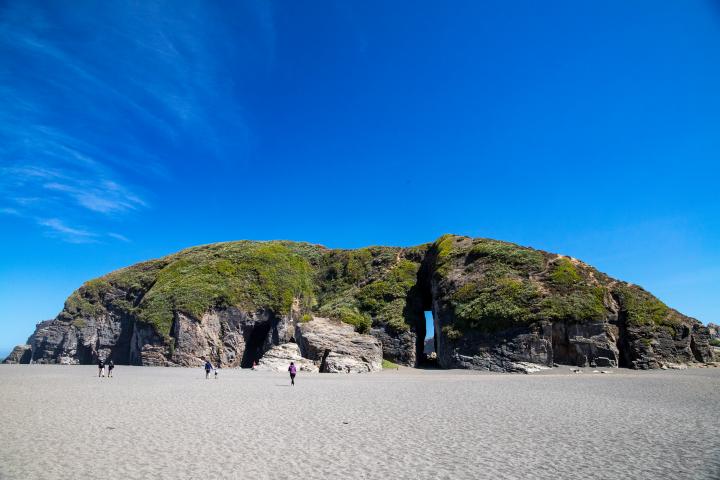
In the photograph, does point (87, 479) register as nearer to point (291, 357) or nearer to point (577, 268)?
point (291, 357)

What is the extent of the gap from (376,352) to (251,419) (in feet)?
99.5

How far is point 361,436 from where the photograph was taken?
1194 cm

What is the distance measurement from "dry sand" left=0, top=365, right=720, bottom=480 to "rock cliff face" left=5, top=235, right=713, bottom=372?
19896 mm

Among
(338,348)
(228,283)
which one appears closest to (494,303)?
(338,348)

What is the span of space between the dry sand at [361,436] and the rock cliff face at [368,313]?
65.3 feet

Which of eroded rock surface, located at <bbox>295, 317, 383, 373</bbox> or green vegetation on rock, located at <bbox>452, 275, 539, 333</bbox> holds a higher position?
green vegetation on rock, located at <bbox>452, 275, 539, 333</bbox>

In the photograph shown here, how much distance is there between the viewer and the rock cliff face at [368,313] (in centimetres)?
3988

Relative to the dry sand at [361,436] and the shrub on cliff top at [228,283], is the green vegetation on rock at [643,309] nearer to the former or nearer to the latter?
the dry sand at [361,436]

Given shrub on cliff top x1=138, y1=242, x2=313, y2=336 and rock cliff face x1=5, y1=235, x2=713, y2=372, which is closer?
rock cliff face x1=5, y1=235, x2=713, y2=372

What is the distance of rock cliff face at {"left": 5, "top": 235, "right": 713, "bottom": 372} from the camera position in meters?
39.9

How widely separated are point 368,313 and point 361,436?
42411 millimetres

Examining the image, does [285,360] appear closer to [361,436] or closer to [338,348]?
[338,348]

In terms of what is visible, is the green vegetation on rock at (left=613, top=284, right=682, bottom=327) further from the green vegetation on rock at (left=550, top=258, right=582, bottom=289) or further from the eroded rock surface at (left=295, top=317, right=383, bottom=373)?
the eroded rock surface at (left=295, top=317, right=383, bottom=373)

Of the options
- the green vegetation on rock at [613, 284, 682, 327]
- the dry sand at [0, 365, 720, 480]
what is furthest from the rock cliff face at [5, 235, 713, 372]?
the dry sand at [0, 365, 720, 480]
